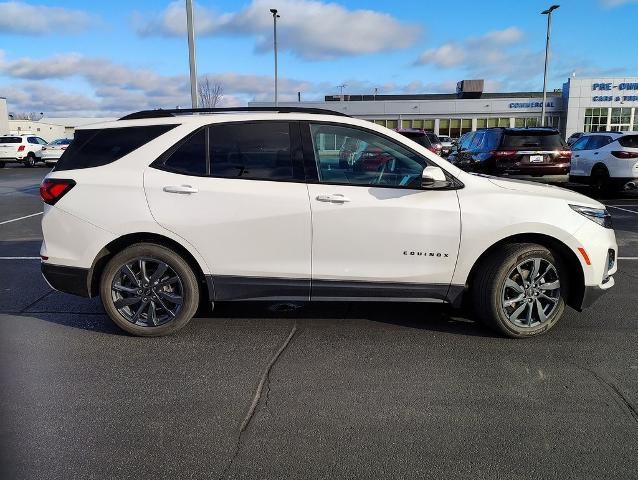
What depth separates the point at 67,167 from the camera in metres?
4.39

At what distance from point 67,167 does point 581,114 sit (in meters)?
53.9

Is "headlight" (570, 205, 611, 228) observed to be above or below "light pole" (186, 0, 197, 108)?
below

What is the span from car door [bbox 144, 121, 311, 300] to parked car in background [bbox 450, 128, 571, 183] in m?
9.12

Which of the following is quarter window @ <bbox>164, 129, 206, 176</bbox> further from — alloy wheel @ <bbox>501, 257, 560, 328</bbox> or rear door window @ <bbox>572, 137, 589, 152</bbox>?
rear door window @ <bbox>572, 137, 589, 152</bbox>

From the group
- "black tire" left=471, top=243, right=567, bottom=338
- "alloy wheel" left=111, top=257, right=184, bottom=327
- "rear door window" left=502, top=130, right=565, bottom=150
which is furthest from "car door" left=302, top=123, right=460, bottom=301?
"rear door window" left=502, top=130, right=565, bottom=150

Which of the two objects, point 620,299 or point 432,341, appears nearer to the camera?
point 432,341

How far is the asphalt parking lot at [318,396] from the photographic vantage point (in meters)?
2.73

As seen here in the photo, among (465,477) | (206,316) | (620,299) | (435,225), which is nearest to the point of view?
(465,477)

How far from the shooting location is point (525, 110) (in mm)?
51375

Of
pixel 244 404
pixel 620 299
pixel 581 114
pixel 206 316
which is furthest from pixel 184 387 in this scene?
pixel 581 114

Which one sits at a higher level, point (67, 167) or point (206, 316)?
point (67, 167)

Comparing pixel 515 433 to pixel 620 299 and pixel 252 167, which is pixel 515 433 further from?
pixel 620 299

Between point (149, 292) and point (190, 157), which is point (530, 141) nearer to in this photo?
point (190, 157)

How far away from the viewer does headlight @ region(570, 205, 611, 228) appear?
14.0 feet
